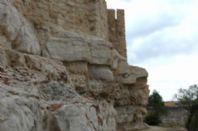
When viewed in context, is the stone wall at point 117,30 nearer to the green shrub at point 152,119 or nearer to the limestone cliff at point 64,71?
the limestone cliff at point 64,71

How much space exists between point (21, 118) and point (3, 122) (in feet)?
1.51

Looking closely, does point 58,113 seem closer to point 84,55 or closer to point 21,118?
point 21,118

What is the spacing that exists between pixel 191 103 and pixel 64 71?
27800 mm

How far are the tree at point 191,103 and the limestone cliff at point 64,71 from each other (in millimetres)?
14428

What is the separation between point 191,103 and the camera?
36.2 meters

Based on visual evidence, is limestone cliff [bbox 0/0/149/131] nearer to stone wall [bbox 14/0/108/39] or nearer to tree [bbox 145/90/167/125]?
stone wall [bbox 14/0/108/39]

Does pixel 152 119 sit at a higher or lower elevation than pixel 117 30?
lower

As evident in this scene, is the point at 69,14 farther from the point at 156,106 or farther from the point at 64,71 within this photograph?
the point at 156,106

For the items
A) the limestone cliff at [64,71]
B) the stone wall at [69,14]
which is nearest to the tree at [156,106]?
the limestone cliff at [64,71]

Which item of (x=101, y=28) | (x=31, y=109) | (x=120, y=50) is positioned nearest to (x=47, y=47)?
(x=101, y=28)

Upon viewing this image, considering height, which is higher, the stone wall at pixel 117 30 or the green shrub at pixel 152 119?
the stone wall at pixel 117 30

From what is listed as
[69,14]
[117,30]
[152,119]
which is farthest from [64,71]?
[152,119]

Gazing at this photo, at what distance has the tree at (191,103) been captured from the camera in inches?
1215

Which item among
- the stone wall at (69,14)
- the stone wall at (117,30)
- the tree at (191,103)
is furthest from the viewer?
the tree at (191,103)
